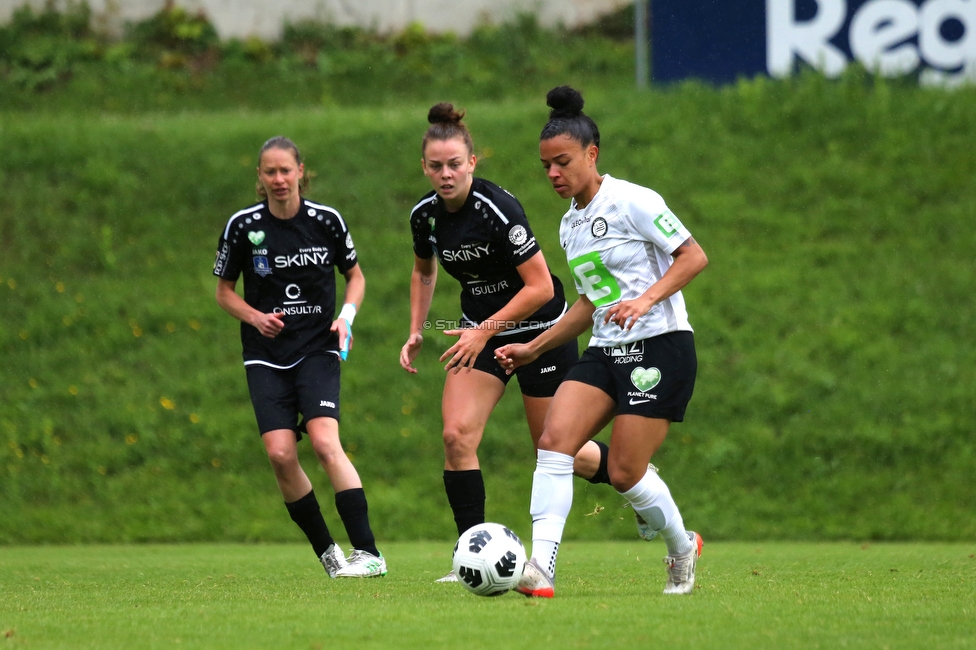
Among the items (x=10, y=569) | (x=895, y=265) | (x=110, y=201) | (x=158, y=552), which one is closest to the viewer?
(x=10, y=569)

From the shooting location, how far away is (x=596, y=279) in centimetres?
549

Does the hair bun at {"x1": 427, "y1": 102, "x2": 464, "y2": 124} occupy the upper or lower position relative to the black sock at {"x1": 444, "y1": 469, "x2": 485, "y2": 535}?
upper

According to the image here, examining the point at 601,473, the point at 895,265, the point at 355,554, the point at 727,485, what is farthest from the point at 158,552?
the point at 895,265

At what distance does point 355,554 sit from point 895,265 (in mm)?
9588

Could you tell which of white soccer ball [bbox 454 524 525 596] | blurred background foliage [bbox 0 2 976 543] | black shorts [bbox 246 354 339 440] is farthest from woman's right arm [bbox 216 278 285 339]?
blurred background foliage [bbox 0 2 976 543]

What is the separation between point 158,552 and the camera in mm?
9766

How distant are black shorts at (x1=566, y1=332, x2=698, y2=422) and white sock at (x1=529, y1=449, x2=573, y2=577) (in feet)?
1.18

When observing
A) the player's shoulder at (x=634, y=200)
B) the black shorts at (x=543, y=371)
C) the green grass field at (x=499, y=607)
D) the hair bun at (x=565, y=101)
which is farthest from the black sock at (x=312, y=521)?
the hair bun at (x=565, y=101)

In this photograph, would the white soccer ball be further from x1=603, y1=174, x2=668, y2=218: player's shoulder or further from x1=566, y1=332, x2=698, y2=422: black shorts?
x1=603, y1=174, x2=668, y2=218: player's shoulder

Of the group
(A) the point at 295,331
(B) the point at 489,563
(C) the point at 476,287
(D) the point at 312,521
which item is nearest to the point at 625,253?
(C) the point at 476,287

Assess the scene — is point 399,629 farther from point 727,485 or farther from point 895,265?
point 895,265

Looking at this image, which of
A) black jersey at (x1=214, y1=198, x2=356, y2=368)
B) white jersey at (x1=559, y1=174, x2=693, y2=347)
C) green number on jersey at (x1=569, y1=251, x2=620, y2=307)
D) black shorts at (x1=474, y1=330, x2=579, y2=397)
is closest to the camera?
white jersey at (x1=559, y1=174, x2=693, y2=347)

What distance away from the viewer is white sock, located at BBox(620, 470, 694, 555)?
17.5 feet

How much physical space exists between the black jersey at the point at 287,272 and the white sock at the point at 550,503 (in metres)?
2.09
